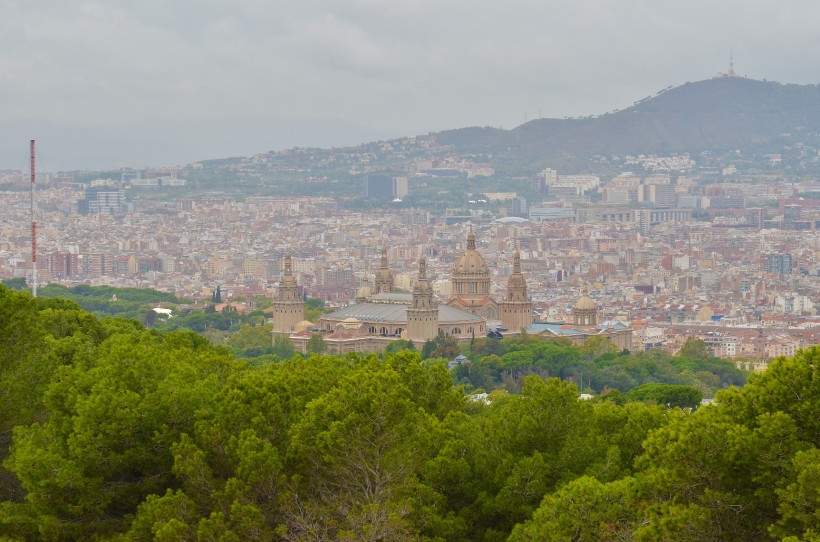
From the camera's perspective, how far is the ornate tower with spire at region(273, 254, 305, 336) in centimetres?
8444

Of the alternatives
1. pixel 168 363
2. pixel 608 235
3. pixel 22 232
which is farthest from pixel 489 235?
pixel 168 363

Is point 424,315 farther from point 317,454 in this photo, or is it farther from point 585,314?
point 317,454

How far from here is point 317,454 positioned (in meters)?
21.9

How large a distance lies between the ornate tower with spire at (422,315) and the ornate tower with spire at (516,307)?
6152mm

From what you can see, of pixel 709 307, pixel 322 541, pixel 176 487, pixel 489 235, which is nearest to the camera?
pixel 322 541

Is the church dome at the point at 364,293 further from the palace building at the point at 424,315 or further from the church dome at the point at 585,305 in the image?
the church dome at the point at 585,305

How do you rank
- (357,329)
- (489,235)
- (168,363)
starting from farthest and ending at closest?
(489,235) < (357,329) < (168,363)

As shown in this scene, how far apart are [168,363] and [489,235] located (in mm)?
170225

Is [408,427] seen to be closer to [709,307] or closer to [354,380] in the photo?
[354,380]

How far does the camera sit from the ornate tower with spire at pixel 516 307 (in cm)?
8419

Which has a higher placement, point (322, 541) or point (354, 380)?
point (354, 380)

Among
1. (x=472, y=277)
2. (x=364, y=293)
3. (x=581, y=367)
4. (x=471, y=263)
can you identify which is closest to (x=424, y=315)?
(x=472, y=277)

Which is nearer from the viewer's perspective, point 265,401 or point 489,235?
point 265,401

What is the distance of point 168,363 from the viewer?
25328 millimetres
